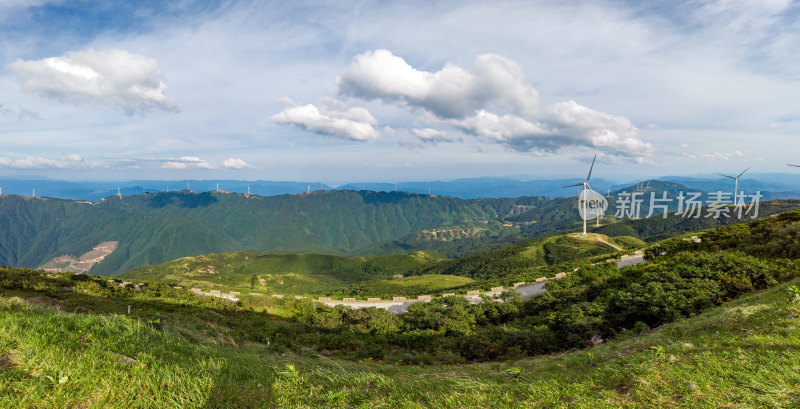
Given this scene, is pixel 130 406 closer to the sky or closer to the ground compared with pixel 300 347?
closer to the sky

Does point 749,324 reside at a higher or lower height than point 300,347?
higher

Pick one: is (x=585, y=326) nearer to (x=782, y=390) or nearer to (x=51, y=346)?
(x=782, y=390)

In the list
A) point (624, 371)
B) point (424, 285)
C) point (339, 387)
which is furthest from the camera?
point (424, 285)

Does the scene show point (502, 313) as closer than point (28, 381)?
No

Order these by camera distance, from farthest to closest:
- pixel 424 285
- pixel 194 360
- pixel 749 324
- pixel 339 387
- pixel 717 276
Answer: pixel 424 285, pixel 717 276, pixel 749 324, pixel 194 360, pixel 339 387

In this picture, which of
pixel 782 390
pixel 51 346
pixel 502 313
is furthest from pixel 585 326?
pixel 51 346

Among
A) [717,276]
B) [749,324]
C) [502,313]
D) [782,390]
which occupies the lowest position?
[502,313]

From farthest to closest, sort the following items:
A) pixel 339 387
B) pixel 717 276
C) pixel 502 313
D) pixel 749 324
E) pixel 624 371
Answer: pixel 502 313 < pixel 717 276 < pixel 749 324 < pixel 624 371 < pixel 339 387

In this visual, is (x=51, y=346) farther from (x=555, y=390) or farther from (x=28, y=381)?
(x=555, y=390)

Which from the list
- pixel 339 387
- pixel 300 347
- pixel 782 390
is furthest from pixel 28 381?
pixel 300 347
